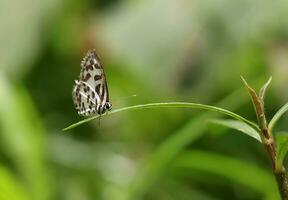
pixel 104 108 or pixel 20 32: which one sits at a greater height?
pixel 20 32

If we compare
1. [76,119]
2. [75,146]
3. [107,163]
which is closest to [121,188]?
[107,163]

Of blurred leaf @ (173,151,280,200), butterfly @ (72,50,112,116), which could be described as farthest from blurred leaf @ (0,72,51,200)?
butterfly @ (72,50,112,116)

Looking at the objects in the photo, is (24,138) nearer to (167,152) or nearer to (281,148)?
(167,152)

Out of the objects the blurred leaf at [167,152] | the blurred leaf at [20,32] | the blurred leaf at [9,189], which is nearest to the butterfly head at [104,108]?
the blurred leaf at [167,152]

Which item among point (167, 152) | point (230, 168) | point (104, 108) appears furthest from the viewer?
point (230, 168)

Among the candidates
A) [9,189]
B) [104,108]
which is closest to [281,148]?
[104,108]

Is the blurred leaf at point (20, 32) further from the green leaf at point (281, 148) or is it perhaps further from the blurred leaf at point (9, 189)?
the green leaf at point (281, 148)

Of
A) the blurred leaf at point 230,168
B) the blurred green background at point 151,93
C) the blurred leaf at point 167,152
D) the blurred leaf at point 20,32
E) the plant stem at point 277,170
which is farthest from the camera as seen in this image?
the blurred leaf at point 20,32

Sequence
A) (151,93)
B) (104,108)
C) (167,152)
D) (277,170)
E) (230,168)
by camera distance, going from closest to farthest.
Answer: (277,170), (104,108), (167,152), (230,168), (151,93)
